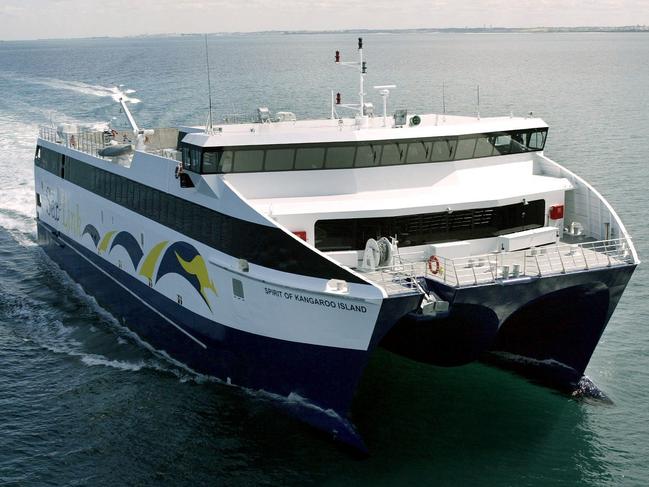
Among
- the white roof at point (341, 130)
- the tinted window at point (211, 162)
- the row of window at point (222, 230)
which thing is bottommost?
the row of window at point (222, 230)

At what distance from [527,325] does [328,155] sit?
6.41 m

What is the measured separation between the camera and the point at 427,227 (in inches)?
700

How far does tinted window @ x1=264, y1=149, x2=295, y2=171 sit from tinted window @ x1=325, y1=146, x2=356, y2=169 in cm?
86

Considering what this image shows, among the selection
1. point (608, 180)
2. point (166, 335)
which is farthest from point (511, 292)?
point (608, 180)

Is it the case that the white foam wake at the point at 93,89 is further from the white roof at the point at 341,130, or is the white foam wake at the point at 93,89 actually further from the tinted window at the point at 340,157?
the tinted window at the point at 340,157

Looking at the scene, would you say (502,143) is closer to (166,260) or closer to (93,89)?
(166,260)

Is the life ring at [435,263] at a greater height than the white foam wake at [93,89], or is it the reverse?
the white foam wake at [93,89]

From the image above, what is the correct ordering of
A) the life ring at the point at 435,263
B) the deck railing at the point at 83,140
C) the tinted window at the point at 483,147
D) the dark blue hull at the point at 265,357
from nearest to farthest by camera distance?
1. the dark blue hull at the point at 265,357
2. the life ring at the point at 435,263
3. the tinted window at the point at 483,147
4. the deck railing at the point at 83,140

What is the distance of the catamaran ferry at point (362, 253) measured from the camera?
53.3ft

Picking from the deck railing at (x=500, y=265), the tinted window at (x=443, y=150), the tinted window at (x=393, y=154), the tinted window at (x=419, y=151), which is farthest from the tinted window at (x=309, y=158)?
the deck railing at (x=500, y=265)

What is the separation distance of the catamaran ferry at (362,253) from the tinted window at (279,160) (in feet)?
0.11

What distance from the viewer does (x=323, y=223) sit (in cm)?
1730

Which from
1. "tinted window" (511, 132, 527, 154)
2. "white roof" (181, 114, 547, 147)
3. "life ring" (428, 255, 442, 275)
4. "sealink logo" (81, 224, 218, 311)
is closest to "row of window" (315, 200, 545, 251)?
"life ring" (428, 255, 442, 275)

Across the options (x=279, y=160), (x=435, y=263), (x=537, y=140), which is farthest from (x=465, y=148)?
(x=279, y=160)
